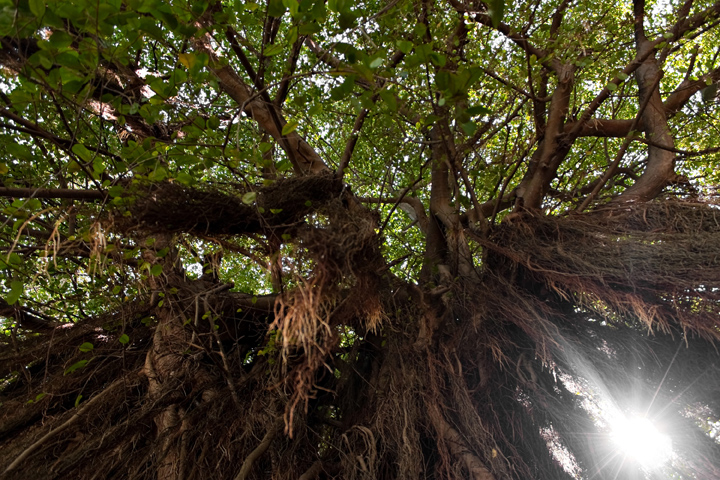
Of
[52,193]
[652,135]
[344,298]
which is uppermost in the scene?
[52,193]

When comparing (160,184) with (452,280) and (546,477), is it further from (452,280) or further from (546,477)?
(546,477)

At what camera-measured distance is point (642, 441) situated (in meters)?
2.64

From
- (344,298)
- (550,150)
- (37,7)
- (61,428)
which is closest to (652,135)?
(550,150)

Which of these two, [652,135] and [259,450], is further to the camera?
[652,135]

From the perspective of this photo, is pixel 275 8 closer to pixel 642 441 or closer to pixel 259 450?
pixel 259 450

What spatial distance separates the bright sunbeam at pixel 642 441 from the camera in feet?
8.37

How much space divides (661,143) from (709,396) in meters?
2.21

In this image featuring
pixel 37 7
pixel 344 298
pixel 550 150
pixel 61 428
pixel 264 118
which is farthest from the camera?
pixel 550 150

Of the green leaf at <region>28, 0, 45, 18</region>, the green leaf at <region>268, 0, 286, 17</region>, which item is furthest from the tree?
the green leaf at <region>28, 0, 45, 18</region>

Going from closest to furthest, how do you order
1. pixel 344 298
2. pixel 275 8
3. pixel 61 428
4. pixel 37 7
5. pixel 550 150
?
pixel 37 7, pixel 275 8, pixel 344 298, pixel 61 428, pixel 550 150

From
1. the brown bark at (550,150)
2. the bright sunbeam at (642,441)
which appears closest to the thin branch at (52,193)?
the brown bark at (550,150)

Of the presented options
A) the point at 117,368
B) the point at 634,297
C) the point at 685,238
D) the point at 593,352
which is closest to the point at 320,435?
the point at 117,368

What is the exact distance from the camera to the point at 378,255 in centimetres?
205

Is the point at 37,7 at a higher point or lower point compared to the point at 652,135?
higher
